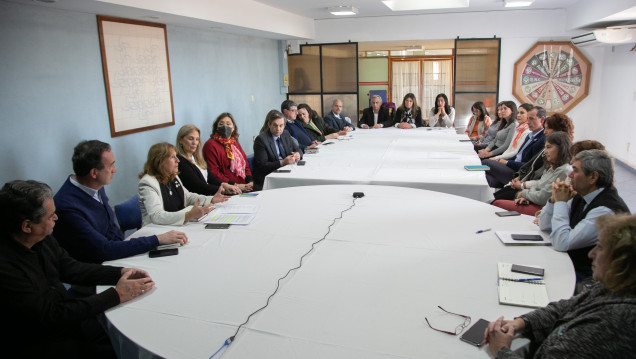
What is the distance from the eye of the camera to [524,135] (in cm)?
530

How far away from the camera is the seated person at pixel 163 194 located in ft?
9.11

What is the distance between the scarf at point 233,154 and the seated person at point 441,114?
431 centimetres

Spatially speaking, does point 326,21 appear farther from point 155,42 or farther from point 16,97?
point 16,97

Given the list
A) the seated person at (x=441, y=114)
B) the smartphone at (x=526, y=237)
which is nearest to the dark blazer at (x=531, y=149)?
the smartphone at (x=526, y=237)

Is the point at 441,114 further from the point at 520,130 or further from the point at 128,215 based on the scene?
the point at 128,215

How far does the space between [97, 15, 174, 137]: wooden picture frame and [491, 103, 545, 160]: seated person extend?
4.21m

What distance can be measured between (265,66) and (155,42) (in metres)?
3.23

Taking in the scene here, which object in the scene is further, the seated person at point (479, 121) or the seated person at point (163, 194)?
the seated person at point (479, 121)

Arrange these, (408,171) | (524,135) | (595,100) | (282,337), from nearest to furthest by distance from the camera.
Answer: (282,337)
(408,171)
(524,135)
(595,100)

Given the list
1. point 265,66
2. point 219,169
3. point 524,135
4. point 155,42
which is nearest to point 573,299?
point 219,169

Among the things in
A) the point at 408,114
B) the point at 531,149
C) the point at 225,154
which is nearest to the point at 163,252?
the point at 225,154

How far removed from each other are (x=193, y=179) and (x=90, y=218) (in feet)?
4.96

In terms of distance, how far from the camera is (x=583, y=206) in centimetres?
238

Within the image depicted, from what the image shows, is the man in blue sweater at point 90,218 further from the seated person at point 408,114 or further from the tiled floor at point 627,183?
the seated person at point 408,114
